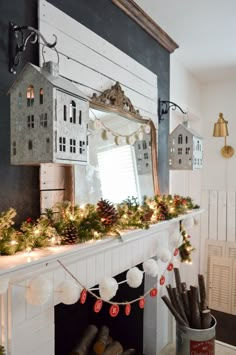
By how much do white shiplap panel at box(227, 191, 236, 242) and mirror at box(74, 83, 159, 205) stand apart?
155 centimetres

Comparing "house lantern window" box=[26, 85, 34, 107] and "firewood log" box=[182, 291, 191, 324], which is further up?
"house lantern window" box=[26, 85, 34, 107]

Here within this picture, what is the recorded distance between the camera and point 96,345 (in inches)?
69.2

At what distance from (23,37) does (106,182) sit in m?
0.83

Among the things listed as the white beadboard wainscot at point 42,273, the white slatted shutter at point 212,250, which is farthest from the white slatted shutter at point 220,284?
the white beadboard wainscot at point 42,273

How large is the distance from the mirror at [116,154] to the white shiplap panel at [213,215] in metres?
1.55

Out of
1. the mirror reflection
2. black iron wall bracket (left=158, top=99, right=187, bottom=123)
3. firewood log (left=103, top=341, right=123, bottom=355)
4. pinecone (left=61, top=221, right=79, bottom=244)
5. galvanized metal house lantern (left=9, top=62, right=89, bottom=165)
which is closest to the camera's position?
galvanized metal house lantern (left=9, top=62, right=89, bottom=165)

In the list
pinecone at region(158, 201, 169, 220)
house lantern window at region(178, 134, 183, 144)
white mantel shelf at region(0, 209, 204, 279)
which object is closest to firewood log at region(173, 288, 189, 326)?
pinecone at region(158, 201, 169, 220)

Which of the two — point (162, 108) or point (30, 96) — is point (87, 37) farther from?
point (162, 108)

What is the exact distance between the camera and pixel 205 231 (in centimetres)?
349

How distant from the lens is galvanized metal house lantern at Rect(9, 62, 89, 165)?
39.6 inches

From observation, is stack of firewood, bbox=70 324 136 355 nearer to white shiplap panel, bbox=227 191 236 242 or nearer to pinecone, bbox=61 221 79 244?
pinecone, bbox=61 221 79 244

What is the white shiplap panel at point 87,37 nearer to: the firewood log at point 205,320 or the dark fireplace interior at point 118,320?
the dark fireplace interior at point 118,320

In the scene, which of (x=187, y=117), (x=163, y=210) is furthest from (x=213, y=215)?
(x=163, y=210)

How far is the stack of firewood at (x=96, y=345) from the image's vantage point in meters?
1.73
